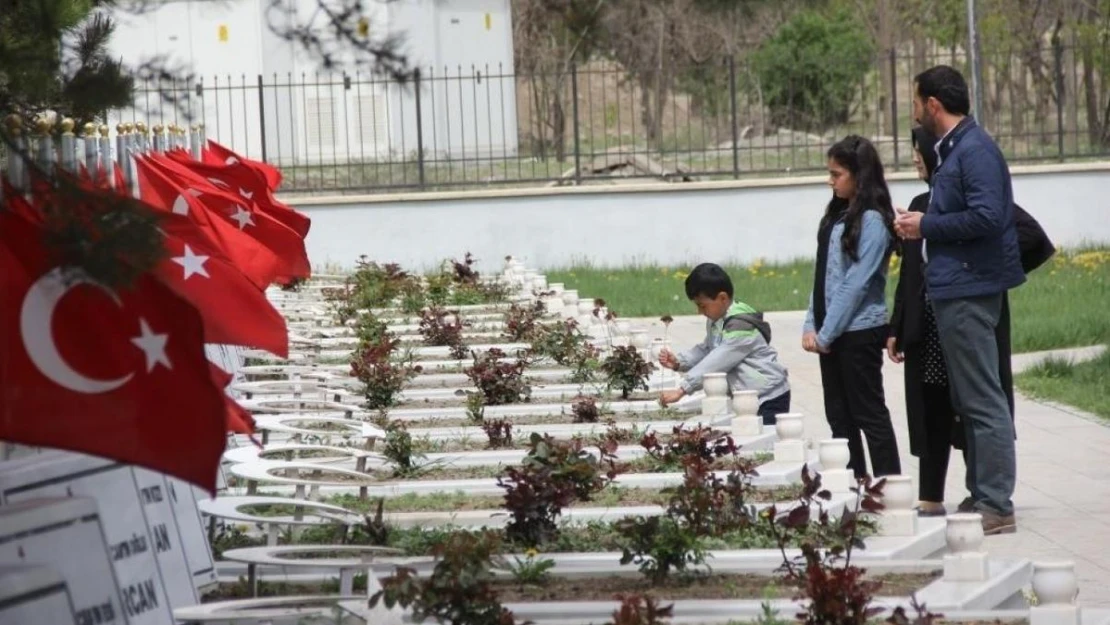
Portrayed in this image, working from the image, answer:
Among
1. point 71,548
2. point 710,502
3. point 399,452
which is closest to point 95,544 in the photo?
point 71,548

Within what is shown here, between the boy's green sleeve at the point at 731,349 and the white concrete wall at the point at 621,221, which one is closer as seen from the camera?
the boy's green sleeve at the point at 731,349

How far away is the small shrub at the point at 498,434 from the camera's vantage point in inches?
440

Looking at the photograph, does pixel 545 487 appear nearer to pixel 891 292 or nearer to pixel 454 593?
pixel 454 593

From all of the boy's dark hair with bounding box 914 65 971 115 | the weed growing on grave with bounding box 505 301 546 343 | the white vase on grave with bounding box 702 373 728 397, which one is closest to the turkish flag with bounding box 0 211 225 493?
the boy's dark hair with bounding box 914 65 971 115

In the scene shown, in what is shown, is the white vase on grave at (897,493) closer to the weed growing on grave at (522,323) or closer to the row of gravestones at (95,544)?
the row of gravestones at (95,544)

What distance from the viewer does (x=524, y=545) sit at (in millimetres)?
8141

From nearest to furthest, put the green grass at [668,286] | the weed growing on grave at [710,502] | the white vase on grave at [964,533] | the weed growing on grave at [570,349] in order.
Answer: the white vase on grave at [964,533], the weed growing on grave at [710,502], the weed growing on grave at [570,349], the green grass at [668,286]

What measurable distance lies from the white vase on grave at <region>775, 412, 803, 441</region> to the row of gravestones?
340 cm

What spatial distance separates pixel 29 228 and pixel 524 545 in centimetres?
311

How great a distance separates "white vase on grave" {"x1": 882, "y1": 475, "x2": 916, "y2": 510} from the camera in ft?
27.0

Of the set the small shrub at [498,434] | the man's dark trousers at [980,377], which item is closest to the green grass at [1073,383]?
the man's dark trousers at [980,377]

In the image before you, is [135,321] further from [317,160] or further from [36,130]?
[317,160]

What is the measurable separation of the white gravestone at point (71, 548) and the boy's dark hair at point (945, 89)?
4.99 m

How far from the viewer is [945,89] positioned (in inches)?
380
